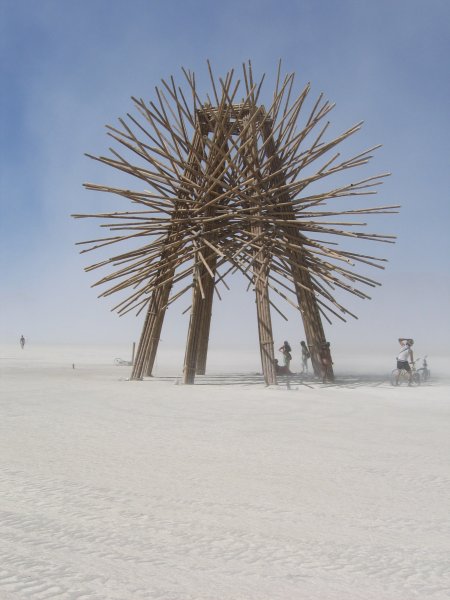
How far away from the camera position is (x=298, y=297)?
25.3 feet

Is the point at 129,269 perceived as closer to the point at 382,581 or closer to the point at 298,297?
the point at 298,297

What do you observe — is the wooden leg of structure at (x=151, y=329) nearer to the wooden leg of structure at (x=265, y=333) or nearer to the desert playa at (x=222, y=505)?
the wooden leg of structure at (x=265, y=333)

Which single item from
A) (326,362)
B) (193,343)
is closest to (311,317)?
(326,362)

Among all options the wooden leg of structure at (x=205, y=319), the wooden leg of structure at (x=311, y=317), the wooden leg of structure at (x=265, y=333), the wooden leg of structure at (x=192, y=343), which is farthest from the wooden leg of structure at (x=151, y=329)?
the wooden leg of structure at (x=311, y=317)

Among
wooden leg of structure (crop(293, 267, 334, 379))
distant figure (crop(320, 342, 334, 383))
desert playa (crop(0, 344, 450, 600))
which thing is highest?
wooden leg of structure (crop(293, 267, 334, 379))

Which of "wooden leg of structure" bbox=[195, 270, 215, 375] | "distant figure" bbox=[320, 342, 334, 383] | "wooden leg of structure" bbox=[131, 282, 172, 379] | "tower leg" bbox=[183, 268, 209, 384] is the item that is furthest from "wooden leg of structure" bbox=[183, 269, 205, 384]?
"distant figure" bbox=[320, 342, 334, 383]

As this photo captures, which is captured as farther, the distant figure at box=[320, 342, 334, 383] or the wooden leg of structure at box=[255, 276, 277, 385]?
the distant figure at box=[320, 342, 334, 383]

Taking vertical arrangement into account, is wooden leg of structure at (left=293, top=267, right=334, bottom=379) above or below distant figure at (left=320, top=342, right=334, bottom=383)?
above

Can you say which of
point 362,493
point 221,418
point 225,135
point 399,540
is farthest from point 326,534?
point 225,135

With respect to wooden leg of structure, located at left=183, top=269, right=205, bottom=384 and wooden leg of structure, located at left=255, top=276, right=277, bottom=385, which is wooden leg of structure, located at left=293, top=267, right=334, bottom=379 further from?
wooden leg of structure, located at left=183, top=269, right=205, bottom=384

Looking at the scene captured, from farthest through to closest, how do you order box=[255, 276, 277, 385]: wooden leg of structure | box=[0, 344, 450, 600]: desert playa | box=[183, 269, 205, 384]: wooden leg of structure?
box=[183, 269, 205, 384]: wooden leg of structure < box=[255, 276, 277, 385]: wooden leg of structure < box=[0, 344, 450, 600]: desert playa

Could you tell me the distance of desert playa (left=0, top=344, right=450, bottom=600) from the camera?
1.50 metres

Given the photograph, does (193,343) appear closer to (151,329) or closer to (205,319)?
(151,329)

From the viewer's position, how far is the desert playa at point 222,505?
150 centimetres
